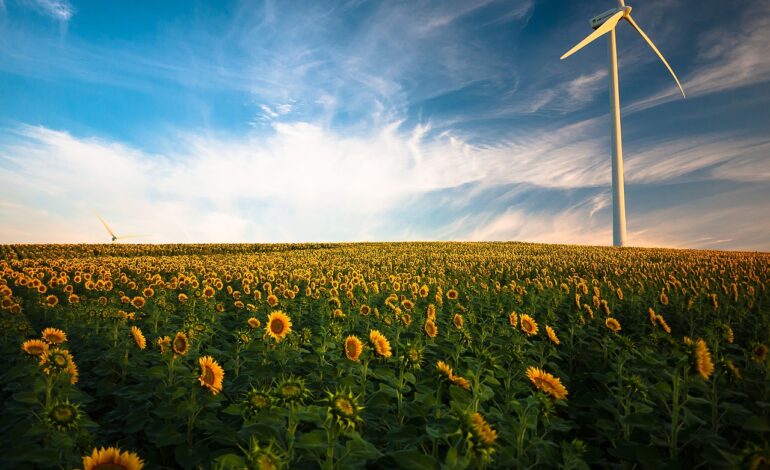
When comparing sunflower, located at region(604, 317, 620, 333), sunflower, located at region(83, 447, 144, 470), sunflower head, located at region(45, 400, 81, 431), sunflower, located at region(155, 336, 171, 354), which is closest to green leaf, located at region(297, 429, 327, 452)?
sunflower, located at region(83, 447, 144, 470)

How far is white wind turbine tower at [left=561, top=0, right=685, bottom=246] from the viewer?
4609cm

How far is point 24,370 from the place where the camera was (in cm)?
444

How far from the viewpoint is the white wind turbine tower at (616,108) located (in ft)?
151

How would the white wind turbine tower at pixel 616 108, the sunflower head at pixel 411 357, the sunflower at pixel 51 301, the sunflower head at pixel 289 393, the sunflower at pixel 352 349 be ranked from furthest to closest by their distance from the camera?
the white wind turbine tower at pixel 616 108
the sunflower at pixel 51 301
the sunflower at pixel 352 349
the sunflower head at pixel 411 357
the sunflower head at pixel 289 393

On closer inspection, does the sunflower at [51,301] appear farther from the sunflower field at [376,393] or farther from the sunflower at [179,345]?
the sunflower at [179,345]

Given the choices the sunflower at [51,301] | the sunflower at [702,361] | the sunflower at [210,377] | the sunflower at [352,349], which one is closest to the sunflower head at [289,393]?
the sunflower at [210,377]

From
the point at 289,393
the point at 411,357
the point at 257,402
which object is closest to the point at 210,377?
the point at 257,402

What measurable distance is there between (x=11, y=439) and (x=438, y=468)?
3.32 metres

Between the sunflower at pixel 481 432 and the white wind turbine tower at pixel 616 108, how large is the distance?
2057 inches

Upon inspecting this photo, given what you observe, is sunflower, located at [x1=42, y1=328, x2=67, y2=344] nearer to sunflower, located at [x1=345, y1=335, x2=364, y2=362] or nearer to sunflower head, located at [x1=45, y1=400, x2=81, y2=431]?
sunflower head, located at [x1=45, y1=400, x2=81, y2=431]

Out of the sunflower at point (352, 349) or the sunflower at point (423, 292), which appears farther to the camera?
the sunflower at point (423, 292)

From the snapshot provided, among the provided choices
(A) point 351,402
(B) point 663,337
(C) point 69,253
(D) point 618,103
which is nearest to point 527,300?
(B) point 663,337

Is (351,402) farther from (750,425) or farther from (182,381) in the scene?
(750,425)

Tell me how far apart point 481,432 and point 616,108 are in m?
56.6
